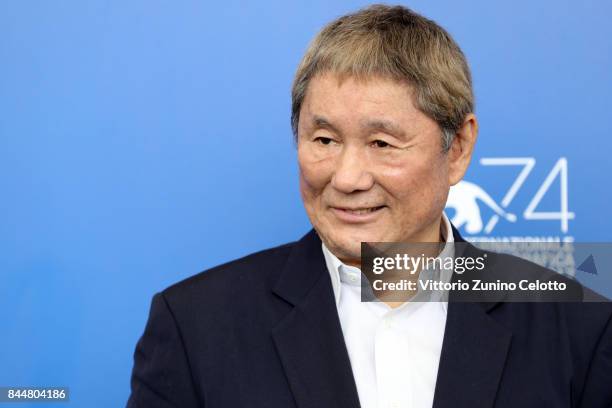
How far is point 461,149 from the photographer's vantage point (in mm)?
1543

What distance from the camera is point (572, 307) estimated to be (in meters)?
1.52

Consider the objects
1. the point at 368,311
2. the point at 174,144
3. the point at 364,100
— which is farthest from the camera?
the point at 174,144

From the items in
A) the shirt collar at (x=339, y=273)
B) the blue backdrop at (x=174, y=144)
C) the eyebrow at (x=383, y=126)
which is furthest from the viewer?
the blue backdrop at (x=174, y=144)

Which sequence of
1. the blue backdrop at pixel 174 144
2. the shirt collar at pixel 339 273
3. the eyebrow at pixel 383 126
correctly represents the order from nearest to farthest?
1. the eyebrow at pixel 383 126
2. the shirt collar at pixel 339 273
3. the blue backdrop at pixel 174 144

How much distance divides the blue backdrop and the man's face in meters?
0.46

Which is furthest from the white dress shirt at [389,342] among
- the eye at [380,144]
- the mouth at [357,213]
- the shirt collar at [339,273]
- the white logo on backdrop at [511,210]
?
the white logo on backdrop at [511,210]

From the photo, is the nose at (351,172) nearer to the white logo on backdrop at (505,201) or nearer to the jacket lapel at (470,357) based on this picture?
the jacket lapel at (470,357)

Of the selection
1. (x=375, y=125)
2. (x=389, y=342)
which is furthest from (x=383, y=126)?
(x=389, y=342)

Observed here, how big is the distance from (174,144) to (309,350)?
623 mm

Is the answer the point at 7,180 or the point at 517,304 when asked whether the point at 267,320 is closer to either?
the point at 517,304

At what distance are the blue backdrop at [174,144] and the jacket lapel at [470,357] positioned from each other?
0.46 meters

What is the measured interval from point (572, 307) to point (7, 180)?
1.09 metres

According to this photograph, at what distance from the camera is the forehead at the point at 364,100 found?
1.38 metres

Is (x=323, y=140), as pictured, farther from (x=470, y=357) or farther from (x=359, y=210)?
(x=470, y=357)
